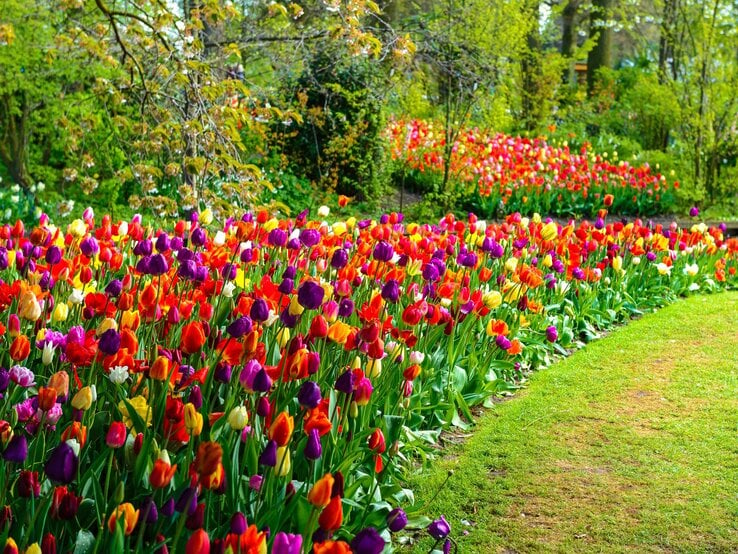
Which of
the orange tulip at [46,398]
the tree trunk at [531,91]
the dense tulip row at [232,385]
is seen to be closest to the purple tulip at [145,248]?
the dense tulip row at [232,385]

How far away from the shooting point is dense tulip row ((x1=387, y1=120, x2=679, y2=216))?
10.6 metres

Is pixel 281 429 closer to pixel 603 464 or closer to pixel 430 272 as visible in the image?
pixel 430 272

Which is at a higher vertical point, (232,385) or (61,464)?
(61,464)

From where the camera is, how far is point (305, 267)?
4.25 meters

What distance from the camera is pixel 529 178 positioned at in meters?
10.9

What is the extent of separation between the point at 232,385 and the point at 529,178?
8.55 m

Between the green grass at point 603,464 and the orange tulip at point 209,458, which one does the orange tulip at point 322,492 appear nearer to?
the orange tulip at point 209,458

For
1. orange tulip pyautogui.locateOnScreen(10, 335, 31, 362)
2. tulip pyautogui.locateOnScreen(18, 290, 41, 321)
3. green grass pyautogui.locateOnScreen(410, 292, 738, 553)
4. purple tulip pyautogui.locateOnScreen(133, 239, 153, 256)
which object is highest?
purple tulip pyautogui.locateOnScreen(133, 239, 153, 256)

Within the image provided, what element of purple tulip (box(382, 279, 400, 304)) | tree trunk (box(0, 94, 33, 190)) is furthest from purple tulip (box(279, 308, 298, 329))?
tree trunk (box(0, 94, 33, 190))

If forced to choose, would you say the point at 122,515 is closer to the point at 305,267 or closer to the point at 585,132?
the point at 305,267

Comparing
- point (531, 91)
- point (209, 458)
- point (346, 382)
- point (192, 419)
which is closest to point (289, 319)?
point (346, 382)

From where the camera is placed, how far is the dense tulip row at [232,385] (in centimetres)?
201

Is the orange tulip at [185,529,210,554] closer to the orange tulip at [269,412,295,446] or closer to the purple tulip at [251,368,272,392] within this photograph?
the orange tulip at [269,412,295,446]

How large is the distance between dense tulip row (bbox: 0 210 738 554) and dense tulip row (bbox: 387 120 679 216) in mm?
5467
